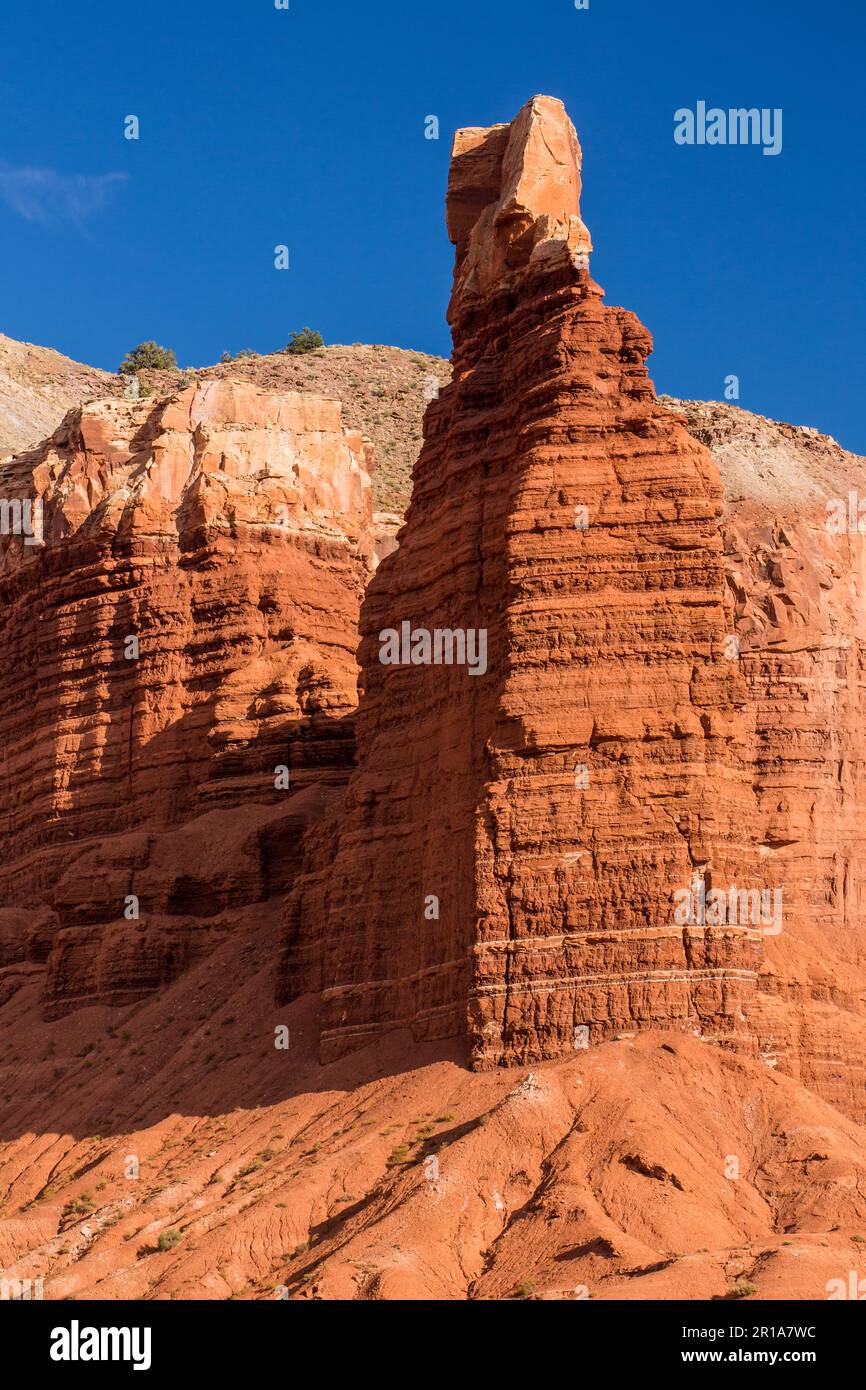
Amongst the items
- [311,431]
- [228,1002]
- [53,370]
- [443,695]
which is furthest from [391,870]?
[53,370]

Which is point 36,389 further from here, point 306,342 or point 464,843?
point 464,843

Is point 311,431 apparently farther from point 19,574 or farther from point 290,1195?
point 290,1195

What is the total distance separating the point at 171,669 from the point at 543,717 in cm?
2870

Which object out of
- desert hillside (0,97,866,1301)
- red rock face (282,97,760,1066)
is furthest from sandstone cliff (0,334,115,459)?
red rock face (282,97,760,1066)

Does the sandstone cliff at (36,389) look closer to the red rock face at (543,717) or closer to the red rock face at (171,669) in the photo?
the red rock face at (171,669)

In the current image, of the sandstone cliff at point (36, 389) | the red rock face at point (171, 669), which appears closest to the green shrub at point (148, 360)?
the sandstone cliff at point (36, 389)

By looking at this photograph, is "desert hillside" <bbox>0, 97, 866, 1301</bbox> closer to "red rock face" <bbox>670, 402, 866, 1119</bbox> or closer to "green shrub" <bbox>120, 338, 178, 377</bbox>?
"red rock face" <bbox>670, 402, 866, 1119</bbox>

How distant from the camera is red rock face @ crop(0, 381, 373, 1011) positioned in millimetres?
83000

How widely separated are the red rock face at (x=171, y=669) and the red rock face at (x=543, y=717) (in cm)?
933

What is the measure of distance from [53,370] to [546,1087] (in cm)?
12398

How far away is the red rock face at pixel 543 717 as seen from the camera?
6100 cm

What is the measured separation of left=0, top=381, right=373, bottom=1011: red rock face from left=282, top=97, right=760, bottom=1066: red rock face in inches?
367

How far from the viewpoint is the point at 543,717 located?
208 ft

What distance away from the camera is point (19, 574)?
97.3 m
